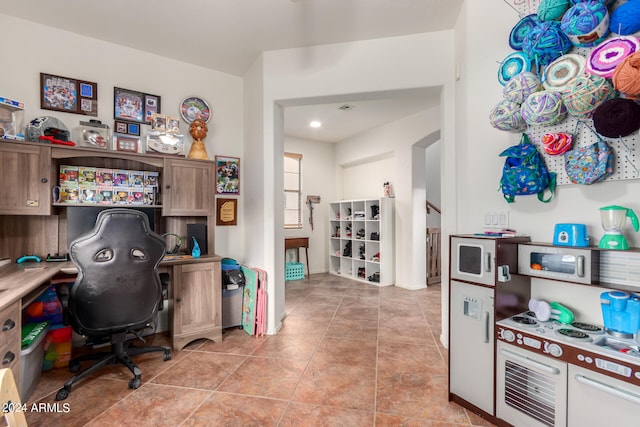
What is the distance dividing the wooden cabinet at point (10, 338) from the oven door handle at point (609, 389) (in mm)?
2743

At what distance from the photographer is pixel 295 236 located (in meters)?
5.91

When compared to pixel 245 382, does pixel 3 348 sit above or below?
above

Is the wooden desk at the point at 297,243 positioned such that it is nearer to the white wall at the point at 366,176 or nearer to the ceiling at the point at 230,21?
the white wall at the point at 366,176

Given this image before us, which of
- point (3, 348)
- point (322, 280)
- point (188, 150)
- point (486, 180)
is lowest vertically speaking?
point (322, 280)

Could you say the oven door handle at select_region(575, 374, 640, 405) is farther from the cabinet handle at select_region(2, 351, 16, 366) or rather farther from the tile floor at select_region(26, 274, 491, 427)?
the cabinet handle at select_region(2, 351, 16, 366)

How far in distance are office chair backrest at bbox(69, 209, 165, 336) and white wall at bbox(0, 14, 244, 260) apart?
1276 mm

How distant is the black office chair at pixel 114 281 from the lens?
1916 mm

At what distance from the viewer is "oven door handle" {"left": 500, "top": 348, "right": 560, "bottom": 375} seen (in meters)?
1.43

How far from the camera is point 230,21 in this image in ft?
8.38

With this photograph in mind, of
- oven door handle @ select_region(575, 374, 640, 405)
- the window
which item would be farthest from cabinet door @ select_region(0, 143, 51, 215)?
the window

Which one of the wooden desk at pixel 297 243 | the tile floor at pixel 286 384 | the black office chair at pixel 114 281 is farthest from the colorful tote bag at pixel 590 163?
the wooden desk at pixel 297 243

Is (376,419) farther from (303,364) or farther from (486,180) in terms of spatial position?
(486,180)

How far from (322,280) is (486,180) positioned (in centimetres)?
391

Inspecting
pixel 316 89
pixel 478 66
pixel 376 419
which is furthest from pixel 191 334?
pixel 478 66
